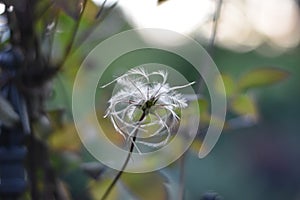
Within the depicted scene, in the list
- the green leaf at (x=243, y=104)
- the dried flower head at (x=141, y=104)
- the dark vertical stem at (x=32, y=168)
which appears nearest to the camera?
the dried flower head at (x=141, y=104)

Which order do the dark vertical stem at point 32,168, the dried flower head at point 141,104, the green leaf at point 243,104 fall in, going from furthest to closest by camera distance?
the green leaf at point 243,104 → the dark vertical stem at point 32,168 → the dried flower head at point 141,104

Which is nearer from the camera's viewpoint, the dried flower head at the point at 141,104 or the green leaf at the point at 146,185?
the dried flower head at the point at 141,104

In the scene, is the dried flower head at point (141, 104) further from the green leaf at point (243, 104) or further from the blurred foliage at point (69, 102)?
the green leaf at point (243, 104)

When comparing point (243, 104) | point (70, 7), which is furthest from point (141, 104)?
point (243, 104)

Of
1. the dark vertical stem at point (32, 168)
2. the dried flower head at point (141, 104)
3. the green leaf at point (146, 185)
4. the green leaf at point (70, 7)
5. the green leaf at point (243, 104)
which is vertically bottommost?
the green leaf at point (146, 185)

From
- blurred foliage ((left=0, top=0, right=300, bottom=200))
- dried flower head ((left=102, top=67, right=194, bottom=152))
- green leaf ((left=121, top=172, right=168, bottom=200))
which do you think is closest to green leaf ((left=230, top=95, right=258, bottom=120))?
blurred foliage ((left=0, top=0, right=300, bottom=200))

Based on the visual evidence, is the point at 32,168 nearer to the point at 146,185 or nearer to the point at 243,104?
the point at 146,185

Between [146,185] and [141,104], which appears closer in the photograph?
[141,104]

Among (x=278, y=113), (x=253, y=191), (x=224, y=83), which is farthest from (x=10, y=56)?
(x=278, y=113)

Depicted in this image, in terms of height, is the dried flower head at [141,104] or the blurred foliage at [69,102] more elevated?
the dried flower head at [141,104]

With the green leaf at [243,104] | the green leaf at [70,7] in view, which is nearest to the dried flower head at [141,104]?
the green leaf at [70,7]

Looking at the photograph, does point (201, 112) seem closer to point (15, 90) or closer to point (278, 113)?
point (15, 90)
